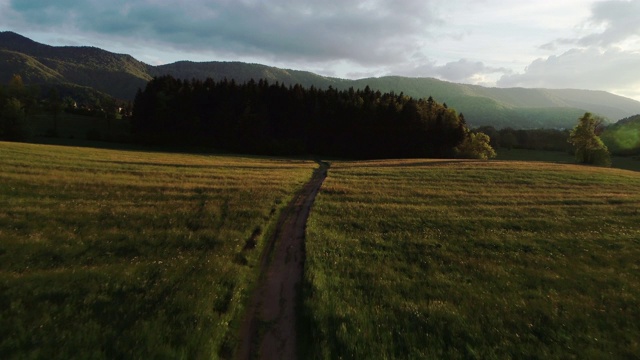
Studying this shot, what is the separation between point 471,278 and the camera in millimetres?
14594

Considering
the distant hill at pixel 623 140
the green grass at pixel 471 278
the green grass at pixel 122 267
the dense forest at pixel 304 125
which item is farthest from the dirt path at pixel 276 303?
the distant hill at pixel 623 140

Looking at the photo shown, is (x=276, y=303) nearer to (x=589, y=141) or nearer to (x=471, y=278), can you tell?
(x=471, y=278)

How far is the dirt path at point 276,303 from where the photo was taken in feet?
29.6

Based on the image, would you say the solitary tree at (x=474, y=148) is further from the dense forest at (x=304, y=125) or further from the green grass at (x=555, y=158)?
the green grass at (x=555, y=158)

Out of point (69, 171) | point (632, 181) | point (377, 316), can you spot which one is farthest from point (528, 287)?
point (632, 181)

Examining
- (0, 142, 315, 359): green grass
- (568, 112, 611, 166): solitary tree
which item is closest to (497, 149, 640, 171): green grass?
(568, 112, 611, 166): solitary tree

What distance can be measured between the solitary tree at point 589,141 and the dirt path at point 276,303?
82.7 m

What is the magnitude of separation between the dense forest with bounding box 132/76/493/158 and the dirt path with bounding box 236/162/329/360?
7294 cm

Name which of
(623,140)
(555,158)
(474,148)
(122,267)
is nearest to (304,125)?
(474,148)

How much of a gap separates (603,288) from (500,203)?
16.8 m

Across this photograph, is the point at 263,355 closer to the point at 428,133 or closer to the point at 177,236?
the point at 177,236

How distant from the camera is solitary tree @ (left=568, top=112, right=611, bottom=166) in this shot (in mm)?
76500

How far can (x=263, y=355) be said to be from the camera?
873 centimetres

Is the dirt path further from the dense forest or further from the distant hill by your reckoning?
the distant hill
